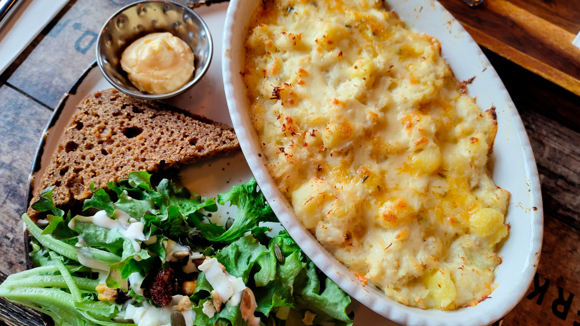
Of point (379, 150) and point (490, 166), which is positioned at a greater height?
point (379, 150)

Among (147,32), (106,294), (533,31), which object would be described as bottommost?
(106,294)

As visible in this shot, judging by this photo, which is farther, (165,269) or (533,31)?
(533,31)

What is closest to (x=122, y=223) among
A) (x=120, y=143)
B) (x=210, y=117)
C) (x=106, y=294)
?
(x=106, y=294)

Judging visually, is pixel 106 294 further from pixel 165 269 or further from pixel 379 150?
Answer: pixel 379 150

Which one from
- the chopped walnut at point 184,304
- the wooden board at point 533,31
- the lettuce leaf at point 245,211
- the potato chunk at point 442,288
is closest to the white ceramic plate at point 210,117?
the lettuce leaf at point 245,211

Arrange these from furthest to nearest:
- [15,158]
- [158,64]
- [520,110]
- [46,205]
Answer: [520,110] → [15,158] → [158,64] → [46,205]

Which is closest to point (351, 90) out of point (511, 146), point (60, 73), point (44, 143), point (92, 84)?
point (511, 146)

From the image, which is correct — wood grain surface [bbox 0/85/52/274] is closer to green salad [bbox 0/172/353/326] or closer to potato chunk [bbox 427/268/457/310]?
green salad [bbox 0/172/353/326]
